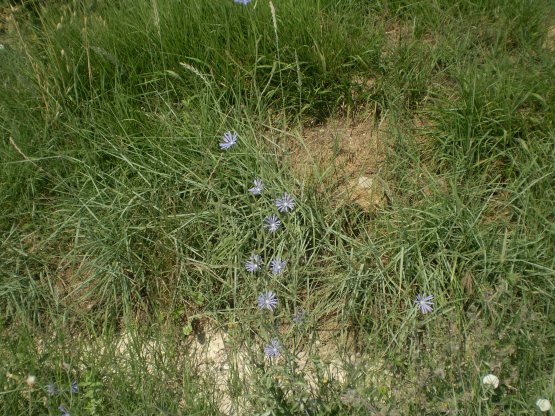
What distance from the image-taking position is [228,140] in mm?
3256

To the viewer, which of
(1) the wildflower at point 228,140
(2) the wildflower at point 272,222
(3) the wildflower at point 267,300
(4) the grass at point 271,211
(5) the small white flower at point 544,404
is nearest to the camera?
(5) the small white flower at point 544,404

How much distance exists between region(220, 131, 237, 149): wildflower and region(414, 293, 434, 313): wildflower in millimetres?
1096

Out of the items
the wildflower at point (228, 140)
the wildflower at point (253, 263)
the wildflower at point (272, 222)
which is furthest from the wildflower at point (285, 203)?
the wildflower at point (228, 140)

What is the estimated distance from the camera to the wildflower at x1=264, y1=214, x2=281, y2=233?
3.02 m

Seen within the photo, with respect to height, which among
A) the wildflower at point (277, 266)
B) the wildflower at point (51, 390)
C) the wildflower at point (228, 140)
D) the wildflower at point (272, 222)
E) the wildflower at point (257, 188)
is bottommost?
the wildflower at point (51, 390)

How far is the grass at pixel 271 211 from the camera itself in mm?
2730

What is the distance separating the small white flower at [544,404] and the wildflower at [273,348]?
0.96 metres

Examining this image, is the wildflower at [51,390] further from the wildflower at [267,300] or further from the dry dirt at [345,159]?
the dry dirt at [345,159]

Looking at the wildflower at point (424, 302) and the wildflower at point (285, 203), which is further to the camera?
the wildflower at point (285, 203)

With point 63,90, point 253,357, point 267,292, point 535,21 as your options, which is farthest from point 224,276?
point 535,21

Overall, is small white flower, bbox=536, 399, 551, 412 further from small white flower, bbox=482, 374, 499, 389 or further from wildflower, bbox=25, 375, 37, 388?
wildflower, bbox=25, 375, 37, 388

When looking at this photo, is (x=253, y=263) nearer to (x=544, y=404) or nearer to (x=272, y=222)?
(x=272, y=222)

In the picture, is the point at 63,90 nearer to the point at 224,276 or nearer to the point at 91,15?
the point at 91,15

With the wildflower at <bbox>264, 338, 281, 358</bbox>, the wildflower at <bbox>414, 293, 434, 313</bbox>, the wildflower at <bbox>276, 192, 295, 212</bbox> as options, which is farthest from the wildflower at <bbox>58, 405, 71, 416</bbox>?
the wildflower at <bbox>414, 293, 434, 313</bbox>
